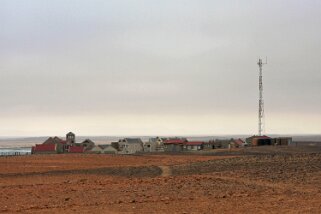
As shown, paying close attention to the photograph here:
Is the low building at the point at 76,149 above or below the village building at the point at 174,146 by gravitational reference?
below

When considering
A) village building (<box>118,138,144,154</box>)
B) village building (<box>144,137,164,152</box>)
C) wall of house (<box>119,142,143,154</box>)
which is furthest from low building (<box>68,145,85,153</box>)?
village building (<box>144,137,164,152</box>)

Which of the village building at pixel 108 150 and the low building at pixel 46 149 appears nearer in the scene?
the village building at pixel 108 150

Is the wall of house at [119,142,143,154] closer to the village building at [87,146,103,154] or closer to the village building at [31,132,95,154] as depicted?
the village building at [87,146,103,154]

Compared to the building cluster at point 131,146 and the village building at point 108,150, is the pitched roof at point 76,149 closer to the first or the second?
the building cluster at point 131,146

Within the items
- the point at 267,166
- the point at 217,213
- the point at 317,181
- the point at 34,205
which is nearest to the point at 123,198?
the point at 34,205

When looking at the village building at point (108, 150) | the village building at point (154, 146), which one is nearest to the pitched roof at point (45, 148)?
the village building at point (108, 150)

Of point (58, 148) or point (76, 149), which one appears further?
point (58, 148)

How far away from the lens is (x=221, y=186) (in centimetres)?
2892

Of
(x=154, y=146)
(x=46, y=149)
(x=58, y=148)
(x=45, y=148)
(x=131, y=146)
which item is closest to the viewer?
(x=46, y=149)

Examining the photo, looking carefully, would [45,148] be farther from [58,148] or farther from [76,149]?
[76,149]

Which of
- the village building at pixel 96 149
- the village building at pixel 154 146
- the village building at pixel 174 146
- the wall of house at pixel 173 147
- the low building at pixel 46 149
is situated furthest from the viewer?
the village building at pixel 154 146

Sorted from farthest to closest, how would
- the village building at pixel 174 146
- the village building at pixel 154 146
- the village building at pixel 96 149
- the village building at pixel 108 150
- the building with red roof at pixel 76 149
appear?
the village building at pixel 154 146
the village building at pixel 174 146
the building with red roof at pixel 76 149
the village building at pixel 96 149
the village building at pixel 108 150

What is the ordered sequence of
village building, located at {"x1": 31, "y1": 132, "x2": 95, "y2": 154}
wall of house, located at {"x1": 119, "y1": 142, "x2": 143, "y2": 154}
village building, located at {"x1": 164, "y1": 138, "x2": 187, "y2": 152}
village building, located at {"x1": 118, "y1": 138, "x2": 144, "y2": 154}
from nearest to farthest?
village building, located at {"x1": 31, "y1": 132, "x2": 95, "y2": 154}, wall of house, located at {"x1": 119, "y1": 142, "x2": 143, "y2": 154}, village building, located at {"x1": 118, "y1": 138, "x2": 144, "y2": 154}, village building, located at {"x1": 164, "y1": 138, "x2": 187, "y2": 152}

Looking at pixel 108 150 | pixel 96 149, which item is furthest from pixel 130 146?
pixel 96 149
